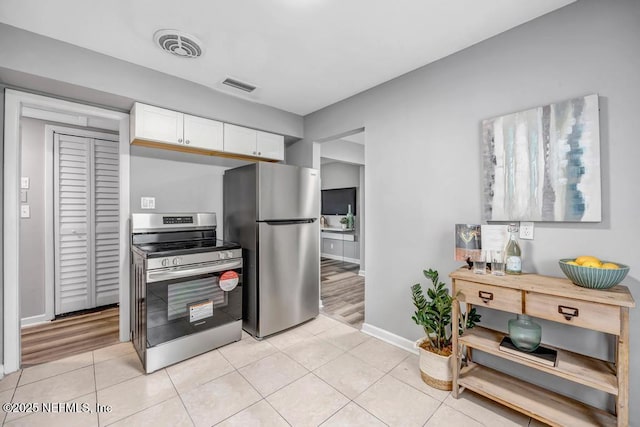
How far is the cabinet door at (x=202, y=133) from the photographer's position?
2.63 metres

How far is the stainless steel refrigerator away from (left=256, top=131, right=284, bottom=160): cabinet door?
436 mm

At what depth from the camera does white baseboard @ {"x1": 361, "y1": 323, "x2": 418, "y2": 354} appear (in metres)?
2.45

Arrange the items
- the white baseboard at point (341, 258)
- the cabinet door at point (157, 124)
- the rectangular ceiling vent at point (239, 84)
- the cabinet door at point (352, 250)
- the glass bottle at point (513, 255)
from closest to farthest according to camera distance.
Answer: the glass bottle at point (513, 255) → the cabinet door at point (157, 124) → the rectangular ceiling vent at point (239, 84) → the cabinet door at point (352, 250) → the white baseboard at point (341, 258)

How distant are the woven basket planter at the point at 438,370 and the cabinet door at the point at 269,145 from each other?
2.57m

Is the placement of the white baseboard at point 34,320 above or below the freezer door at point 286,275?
below

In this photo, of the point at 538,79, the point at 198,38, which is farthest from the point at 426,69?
the point at 198,38

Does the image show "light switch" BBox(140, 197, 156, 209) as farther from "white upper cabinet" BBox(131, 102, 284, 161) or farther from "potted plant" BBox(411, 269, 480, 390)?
"potted plant" BBox(411, 269, 480, 390)

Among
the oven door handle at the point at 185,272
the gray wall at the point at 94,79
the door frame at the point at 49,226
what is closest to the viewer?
the gray wall at the point at 94,79

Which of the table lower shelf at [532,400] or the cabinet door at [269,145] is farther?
the cabinet door at [269,145]

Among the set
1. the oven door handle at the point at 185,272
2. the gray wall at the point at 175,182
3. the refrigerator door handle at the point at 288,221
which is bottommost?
the oven door handle at the point at 185,272

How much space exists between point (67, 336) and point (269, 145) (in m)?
2.85

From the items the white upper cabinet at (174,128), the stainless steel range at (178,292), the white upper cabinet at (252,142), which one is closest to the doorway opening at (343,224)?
the white upper cabinet at (252,142)

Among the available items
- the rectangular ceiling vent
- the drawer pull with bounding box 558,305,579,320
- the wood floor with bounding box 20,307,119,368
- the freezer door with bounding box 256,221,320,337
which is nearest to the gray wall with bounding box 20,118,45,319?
the wood floor with bounding box 20,307,119,368

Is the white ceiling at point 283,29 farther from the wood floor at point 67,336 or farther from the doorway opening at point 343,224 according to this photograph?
the wood floor at point 67,336
